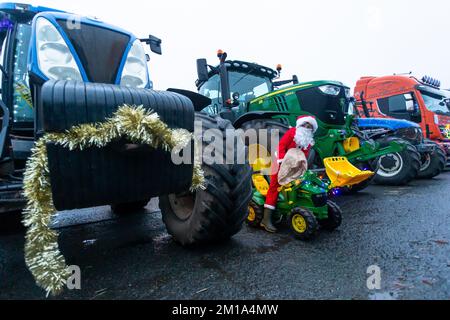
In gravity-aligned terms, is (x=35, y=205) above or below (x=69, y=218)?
above

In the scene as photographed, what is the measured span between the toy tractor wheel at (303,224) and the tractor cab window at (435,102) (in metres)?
8.30

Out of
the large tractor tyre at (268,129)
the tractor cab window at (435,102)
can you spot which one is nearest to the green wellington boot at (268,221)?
the large tractor tyre at (268,129)

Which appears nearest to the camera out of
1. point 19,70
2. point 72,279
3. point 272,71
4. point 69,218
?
point 72,279

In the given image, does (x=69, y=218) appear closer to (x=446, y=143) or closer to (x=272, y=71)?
(x=272, y=71)

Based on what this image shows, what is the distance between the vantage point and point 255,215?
3250 mm

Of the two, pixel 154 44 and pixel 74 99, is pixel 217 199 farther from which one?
pixel 154 44

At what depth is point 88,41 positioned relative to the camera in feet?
7.15

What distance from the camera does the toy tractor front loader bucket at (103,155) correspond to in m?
1.51

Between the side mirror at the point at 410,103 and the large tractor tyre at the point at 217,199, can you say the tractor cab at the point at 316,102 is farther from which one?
Answer: the side mirror at the point at 410,103

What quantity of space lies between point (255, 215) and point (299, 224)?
0.55m

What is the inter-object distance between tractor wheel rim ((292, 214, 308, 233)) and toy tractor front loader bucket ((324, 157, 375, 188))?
1.51 m
